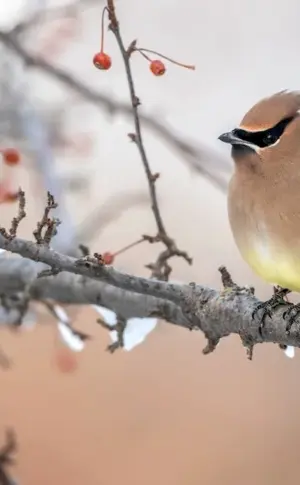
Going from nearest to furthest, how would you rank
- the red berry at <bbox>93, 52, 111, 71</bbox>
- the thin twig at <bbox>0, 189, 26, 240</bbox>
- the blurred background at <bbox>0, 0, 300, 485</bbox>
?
the thin twig at <bbox>0, 189, 26, 240</bbox> → the red berry at <bbox>93, 52, 111, 71</bbox> → the blurred background at <bbox>0, 0, 300, 485</bbox>

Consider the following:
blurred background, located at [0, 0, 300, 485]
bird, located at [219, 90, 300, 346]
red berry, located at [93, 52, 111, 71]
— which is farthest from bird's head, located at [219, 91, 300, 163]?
blurred background, located at [0, 0, 300, 485]

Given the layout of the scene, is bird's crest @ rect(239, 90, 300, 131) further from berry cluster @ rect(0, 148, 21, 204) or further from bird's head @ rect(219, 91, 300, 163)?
berry cluster @ rect(0, 148, 21, 204)

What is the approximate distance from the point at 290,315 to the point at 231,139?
174 mm

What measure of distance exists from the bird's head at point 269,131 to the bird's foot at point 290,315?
0.15 m

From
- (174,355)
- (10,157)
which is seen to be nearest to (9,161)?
(10,157)

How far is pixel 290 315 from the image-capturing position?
0.72 meters

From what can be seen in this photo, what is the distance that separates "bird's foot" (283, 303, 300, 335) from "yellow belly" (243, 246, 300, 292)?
55 millimetres

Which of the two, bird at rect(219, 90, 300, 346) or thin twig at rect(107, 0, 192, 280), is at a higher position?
bird at rect(219, 90, 300, 346)

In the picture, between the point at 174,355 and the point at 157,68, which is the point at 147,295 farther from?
the point at 174,355

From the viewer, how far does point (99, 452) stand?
1.60m

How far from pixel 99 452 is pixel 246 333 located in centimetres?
96

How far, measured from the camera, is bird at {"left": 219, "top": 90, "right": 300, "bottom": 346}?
29.8 inches

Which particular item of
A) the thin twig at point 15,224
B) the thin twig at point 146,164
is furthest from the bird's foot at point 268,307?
the thin twig at point 15,224

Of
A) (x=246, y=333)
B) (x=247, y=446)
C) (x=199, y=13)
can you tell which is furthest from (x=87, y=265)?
(x=247, y=446)
